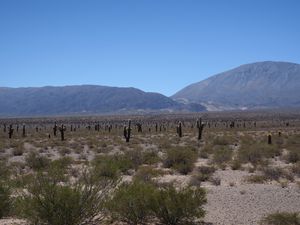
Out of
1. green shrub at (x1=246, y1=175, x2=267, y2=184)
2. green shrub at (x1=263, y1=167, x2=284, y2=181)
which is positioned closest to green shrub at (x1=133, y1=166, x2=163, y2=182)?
green shrub at (x1=246, y1=175, x2=267, y2=184)

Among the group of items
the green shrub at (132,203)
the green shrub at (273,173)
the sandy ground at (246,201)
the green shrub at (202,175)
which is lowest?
the sandy ground at (246,201)

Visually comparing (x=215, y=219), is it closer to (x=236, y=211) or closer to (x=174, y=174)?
(x=236, y=211)

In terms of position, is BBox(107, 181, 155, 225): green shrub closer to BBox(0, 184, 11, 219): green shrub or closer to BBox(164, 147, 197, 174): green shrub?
BBox(0, 184, 11, 219): green shrub

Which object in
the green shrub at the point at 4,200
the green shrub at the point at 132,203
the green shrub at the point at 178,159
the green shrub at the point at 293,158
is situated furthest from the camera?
the green shrub at the point at 293,158

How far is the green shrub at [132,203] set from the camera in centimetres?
1268

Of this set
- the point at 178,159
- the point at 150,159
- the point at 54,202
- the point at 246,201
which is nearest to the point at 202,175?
the point at 178,159

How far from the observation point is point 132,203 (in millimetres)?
12797

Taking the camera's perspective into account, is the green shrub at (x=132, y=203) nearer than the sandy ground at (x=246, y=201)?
Yes

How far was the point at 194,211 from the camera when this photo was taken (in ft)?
42.5

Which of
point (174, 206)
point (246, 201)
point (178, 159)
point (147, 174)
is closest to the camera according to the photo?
point (174, 206)

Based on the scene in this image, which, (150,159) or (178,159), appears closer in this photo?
(178,159)

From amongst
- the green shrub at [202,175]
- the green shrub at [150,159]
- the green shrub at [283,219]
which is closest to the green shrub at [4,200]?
the green shrub at [283,219]

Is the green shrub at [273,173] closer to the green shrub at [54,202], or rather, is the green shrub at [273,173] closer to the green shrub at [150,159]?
the green shrub at [150,159]

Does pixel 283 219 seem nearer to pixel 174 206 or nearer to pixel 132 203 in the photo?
pixel 174 206
